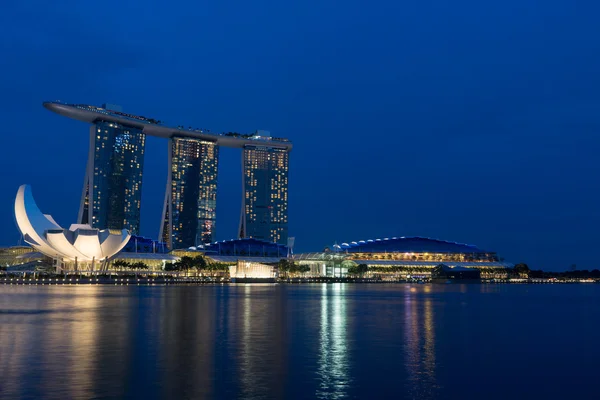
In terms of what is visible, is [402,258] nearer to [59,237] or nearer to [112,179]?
[112,179]

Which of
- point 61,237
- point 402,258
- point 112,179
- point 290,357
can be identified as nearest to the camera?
point 290,357

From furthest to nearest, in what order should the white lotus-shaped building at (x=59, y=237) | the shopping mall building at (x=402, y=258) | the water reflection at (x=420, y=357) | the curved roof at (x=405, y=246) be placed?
the curved roof at (x=405, y=246) → the shopping mall building at (x=402, y=258) → the white lotus-shaped building at (x=59, y=237) → the water reflection at (x=420, y=357)

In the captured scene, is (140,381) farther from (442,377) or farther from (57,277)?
(57,277)

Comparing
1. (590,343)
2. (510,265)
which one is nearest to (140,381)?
(590,343)

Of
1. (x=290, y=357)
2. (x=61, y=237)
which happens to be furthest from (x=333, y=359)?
(x=61, y=237)

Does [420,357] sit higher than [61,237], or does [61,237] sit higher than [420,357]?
[61,237]

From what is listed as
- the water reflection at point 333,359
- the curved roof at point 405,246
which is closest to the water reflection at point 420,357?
the water reflection at point 333,359

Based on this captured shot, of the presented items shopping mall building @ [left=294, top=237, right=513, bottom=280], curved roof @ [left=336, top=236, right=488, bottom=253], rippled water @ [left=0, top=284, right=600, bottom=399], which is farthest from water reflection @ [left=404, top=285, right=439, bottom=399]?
curved roof @ [left=336, top=236, right=488, bottom=253]

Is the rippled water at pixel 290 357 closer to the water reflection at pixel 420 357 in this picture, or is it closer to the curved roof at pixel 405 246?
the water reflection at pixel 420 357
